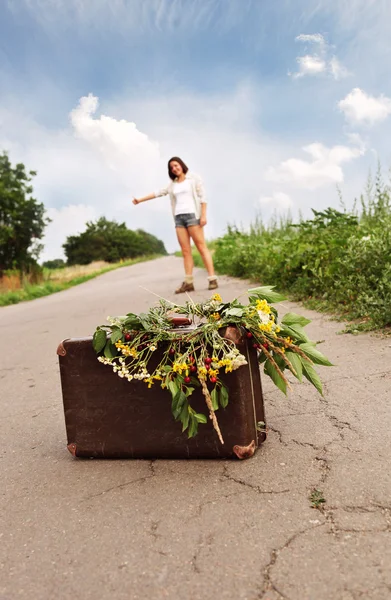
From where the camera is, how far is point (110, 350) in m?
2.79

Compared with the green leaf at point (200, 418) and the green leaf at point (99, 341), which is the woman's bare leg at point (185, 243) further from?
the green leaf at point (200, 418)

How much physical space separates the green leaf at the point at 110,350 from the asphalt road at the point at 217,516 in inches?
21.9

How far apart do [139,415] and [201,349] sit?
0.47 m

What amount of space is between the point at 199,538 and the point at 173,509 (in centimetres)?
27

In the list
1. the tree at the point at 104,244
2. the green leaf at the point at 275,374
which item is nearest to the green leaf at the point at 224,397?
the green leaf at the point at 275,374

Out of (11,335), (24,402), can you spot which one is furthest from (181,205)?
(24,402)

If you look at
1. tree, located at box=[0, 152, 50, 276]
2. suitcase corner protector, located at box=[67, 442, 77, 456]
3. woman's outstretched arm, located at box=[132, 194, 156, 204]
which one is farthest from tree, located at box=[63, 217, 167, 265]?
suitcase corner protector, located at box=[67, 442, 77, 456]

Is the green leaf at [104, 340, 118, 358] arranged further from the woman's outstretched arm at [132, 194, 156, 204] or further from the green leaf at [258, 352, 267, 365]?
the woman's outstretched arm at [132, 194, 156, 204]

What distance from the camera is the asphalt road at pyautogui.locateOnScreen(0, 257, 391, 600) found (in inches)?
73.6

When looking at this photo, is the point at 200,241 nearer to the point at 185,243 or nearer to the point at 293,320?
the point at 185,243

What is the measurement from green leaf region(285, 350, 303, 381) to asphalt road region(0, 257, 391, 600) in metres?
0.38

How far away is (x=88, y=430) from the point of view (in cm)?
293

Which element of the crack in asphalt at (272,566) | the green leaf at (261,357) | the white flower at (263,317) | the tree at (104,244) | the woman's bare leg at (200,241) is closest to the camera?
the crack in asphalt at (272,566)

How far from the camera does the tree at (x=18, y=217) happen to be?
41.2 m
